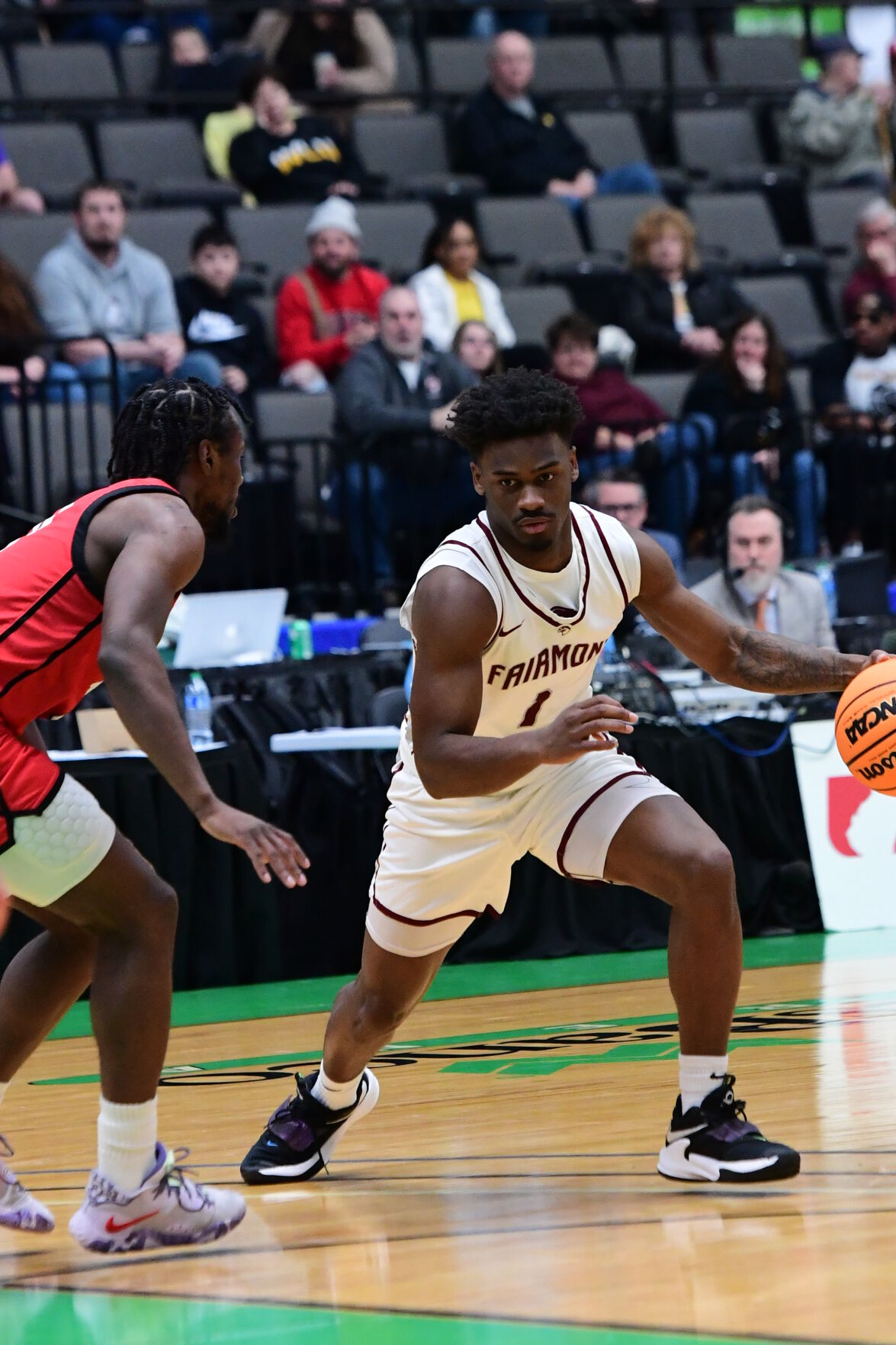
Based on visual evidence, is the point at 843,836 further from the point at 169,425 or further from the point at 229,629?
the point at 169,425

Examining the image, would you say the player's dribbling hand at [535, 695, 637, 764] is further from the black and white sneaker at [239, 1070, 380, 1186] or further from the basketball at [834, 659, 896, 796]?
the black and white sneaker at [239, 1070, 380, 1186]

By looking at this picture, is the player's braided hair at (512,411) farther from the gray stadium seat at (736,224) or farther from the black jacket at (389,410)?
the gray stadium seat at (736,224)

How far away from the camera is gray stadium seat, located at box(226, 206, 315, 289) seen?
1199 centimetres

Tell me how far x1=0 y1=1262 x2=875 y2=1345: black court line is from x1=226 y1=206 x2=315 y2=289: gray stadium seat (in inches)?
358

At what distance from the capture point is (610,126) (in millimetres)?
14008

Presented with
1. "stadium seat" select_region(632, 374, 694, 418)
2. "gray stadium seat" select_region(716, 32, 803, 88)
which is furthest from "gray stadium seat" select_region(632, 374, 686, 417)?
"gray stadium seat" select_region(716, 32, 803, 88)

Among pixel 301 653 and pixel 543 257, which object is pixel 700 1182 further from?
pixel 543 257

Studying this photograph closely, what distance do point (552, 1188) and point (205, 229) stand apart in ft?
24.5

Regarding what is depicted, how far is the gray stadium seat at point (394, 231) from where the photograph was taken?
40.1 feet

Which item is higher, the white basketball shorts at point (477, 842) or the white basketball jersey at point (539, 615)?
the white basketball jersey at point (539, 615)

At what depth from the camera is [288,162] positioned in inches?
481

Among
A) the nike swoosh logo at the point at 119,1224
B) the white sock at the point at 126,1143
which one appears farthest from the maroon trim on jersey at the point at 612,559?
the nike swoosh logo at the point at 119,1224

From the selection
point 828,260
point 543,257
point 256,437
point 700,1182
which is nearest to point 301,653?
point 256,437

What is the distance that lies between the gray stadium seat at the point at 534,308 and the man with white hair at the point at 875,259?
181cm
